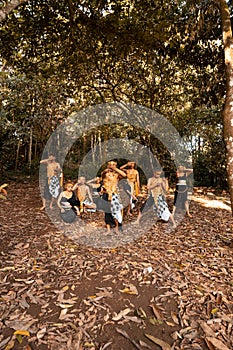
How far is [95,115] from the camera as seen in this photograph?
1755cm

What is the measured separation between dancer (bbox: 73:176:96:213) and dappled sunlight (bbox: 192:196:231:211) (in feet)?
13.4

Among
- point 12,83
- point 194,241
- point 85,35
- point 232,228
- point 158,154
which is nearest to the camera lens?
point 194,241

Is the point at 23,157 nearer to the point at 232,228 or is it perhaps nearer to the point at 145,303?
the point at 232,228

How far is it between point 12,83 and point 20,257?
397 inches

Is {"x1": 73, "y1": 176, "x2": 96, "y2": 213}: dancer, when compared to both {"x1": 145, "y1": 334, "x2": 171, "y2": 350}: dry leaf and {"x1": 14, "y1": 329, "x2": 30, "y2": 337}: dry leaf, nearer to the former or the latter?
{"x1": 14, "y1": 329, "x2": 30, "y2": 337}: dry leaf

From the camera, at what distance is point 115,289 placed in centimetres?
403

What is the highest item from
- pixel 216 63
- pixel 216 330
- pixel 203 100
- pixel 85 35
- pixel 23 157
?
pixel 85 35

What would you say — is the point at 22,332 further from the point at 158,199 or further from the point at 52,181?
the point at 52,181

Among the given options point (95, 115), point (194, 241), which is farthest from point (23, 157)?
point (194, 241)

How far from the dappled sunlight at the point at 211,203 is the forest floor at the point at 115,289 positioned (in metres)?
2.96

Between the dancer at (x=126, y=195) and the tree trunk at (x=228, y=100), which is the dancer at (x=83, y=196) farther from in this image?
the tree trunk at (x=228, y=100)

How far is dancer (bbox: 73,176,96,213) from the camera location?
27.6ft

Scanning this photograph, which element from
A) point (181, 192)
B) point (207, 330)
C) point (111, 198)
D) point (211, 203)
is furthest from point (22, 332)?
point (211, 203)

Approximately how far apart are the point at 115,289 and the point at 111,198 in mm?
3005
